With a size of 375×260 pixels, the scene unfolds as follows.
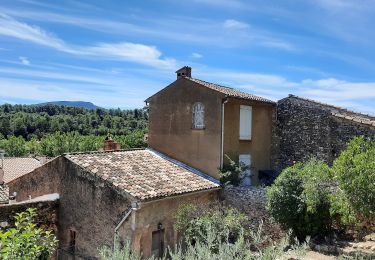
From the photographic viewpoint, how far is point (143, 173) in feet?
49.5

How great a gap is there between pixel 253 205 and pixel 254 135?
15.5ft

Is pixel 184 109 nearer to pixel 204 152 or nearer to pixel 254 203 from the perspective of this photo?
pixel 204 152

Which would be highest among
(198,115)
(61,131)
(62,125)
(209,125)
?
(198,115)

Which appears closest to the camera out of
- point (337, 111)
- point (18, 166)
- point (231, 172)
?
point (231, 172)

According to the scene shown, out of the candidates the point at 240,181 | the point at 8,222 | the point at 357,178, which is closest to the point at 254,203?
the point at 240,181

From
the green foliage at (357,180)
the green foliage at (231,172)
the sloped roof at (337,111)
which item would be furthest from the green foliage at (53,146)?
the green foliage at (357,180)

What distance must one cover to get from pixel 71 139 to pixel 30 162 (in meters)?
18.5

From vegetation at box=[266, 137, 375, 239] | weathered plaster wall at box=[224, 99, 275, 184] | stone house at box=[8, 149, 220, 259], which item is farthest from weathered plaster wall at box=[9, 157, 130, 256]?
weathered plaster wall at box=[224, 99, 275, 184]

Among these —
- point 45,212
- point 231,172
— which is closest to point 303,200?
point 231,172

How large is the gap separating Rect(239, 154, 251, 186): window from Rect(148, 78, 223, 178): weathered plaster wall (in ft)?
5.48

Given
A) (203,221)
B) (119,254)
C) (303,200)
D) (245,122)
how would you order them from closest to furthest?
(119,254)
(303,200)
(203,221)
(245,122)

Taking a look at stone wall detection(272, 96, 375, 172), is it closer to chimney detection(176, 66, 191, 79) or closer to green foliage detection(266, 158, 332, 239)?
green foliage detection(266, 158, 332, 239)

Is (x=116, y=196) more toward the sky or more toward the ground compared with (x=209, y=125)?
more toward the ground

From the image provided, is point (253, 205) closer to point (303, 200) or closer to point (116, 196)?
point (303, 200)
